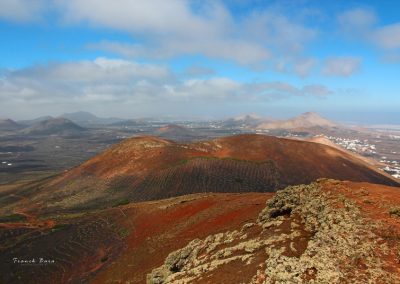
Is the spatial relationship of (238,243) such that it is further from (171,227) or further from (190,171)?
(190,171)

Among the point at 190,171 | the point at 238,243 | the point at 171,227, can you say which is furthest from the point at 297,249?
the point at 190,171

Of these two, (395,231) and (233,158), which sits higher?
(395,231)

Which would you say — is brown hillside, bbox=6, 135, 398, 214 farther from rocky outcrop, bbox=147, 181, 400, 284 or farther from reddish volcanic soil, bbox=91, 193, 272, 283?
rocky outcrop, bbox=147, 181, 400, 284

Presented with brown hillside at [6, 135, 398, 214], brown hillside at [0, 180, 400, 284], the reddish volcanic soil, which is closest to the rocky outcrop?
brown hillside at [0, 180, 400, 284]

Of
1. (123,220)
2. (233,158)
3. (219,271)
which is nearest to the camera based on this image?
(219,271)

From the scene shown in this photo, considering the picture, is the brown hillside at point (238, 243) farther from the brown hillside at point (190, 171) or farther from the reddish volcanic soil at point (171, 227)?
the brown hillside at point (190, 171)

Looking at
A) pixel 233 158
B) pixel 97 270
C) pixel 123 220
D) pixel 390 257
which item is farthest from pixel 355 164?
pixel 390 257

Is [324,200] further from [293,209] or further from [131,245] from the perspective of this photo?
[131,245]

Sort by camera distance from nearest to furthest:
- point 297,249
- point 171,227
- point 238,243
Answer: point 297,249 < point 238,243 < point 171,227

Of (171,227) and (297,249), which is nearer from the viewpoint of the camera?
(297,249)
